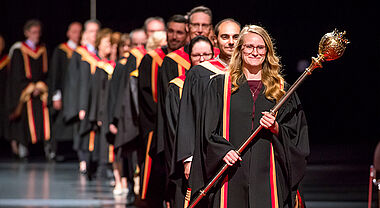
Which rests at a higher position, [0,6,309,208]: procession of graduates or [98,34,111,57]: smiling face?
[98,34,111,57]: smiling face

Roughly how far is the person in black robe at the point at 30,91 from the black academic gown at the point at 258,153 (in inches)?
354

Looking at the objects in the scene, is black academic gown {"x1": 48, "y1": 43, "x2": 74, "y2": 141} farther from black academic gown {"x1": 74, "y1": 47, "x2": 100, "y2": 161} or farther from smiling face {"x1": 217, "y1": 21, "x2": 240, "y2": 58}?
smiling face {"x1": 217, "y1": 21, "x2": 240, "y2": 58}

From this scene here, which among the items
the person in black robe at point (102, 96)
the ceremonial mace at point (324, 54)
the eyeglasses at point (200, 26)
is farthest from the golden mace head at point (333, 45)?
the person in black robe at point (102, 96)

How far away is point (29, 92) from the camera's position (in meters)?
14.5

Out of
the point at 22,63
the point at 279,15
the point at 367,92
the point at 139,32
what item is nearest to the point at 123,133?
the point at 139,32

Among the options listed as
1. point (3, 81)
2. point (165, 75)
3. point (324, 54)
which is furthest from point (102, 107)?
point (324, 54)

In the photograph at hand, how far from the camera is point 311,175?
11414 millimetres

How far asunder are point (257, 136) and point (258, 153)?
0.10m

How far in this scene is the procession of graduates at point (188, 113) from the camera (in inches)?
222

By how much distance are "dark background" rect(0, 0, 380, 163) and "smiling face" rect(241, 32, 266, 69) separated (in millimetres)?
4845

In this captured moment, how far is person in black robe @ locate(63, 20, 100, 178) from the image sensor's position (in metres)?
11.6

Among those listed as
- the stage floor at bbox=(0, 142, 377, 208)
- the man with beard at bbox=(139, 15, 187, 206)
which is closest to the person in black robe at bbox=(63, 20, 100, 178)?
the stage floor at bbox=(0, 142, 377, 208)

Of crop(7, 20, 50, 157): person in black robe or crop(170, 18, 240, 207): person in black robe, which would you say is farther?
crop(7, 20, 50, 157): person in black robe

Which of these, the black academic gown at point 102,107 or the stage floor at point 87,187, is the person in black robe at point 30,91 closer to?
the stage floor at point 87,187
